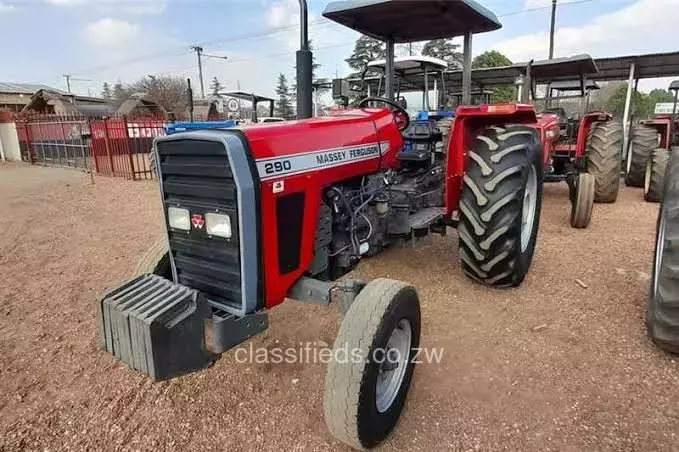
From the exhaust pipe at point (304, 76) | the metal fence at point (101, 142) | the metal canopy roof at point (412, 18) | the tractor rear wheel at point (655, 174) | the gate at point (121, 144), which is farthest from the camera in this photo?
the metal fence at point (101, 142)

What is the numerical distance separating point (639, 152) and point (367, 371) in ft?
25.2

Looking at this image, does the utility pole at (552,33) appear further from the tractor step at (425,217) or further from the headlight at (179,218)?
the headlight at (179,218)

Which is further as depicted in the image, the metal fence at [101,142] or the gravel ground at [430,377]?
the metal fence at [101,142]

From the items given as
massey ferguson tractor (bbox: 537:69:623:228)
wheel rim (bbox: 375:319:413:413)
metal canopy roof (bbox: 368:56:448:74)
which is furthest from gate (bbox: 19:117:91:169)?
wheel rim (bbox: 375:319:413:413)

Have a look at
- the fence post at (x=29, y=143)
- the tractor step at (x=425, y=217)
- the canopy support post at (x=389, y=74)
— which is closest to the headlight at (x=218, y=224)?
the tractor step at (x=425, y=217)

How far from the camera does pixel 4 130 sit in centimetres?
1828

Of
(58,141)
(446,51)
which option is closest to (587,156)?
(446,51)

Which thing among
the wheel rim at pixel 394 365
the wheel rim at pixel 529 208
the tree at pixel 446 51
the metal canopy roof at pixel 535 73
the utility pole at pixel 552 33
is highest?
the utility pole at pixel 552 33

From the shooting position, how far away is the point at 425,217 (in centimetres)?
343

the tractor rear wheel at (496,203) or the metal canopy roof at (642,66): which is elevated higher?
the metal canopy roof at (642,66)

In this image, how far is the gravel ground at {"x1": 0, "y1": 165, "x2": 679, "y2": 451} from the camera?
2021mm

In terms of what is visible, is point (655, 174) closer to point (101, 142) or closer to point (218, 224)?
point (218, 224)

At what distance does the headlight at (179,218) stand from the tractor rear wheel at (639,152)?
25.3 ft

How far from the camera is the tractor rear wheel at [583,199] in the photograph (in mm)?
5035
